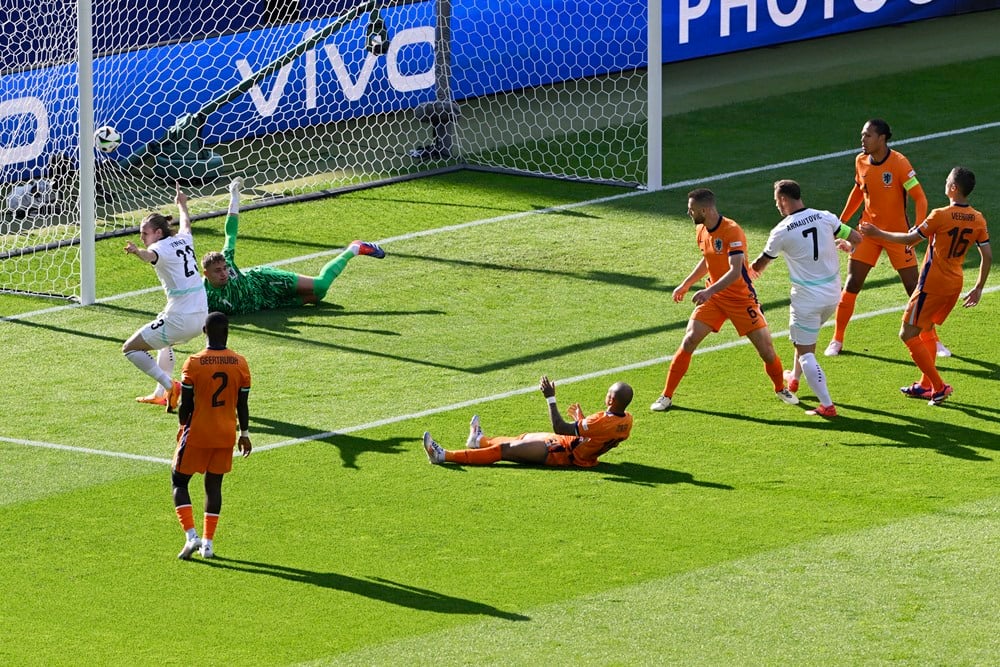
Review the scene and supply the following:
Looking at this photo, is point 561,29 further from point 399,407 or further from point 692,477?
point 692,477

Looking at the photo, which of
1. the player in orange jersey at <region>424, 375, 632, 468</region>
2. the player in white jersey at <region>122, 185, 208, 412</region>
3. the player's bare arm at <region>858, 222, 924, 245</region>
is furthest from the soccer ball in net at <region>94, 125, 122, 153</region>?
the player's bare arm at <region>858, 222, 924, 245</region>

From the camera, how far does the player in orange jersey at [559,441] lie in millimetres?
12797

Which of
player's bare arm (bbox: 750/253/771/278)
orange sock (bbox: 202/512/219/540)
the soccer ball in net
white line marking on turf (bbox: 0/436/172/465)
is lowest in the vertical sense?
white line marking on turf (bbox: 0/436/172/465)

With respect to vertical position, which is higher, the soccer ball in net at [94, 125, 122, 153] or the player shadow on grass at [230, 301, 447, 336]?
the soccer ball in net at [94, 125, 122, 153]

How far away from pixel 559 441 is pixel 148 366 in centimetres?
346

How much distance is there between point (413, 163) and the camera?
22703mm

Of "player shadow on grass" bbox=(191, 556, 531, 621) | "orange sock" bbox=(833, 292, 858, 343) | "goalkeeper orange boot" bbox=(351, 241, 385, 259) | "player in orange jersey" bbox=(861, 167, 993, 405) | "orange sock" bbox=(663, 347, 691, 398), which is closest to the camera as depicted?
"player shadow on grass" bbox=(191, 556, 531, 621)

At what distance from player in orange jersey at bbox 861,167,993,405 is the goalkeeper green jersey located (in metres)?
5.71

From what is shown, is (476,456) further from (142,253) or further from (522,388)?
(142,253)

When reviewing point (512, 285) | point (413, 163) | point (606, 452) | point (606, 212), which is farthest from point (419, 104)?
point (606, 452)

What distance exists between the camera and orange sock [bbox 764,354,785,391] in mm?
14453

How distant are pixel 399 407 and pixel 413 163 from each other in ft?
28.0

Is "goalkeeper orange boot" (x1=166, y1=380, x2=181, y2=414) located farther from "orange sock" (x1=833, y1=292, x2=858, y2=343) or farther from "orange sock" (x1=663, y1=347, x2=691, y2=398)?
"orange sock" (x1=833, y1=292, x2=858, y2=343)

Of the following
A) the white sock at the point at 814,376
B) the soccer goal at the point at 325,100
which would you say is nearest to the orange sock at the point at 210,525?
the white sock at the point at 814,376
